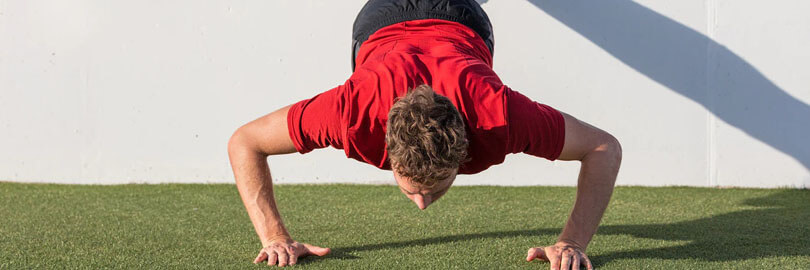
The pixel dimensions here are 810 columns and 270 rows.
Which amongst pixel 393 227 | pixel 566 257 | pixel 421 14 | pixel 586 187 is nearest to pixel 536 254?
pixel 566 257

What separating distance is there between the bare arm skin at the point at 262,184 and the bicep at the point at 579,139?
2.42ft

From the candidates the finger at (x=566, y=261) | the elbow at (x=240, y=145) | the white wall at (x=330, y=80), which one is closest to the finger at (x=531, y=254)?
the finger at (x=566, y=261)

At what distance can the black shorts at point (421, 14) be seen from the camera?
2.59m

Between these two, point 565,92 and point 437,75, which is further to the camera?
point 565,92

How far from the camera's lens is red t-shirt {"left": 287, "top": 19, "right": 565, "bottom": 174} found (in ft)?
6.22

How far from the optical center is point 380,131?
191 cm

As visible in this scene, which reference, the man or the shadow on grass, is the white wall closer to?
the shadow on grass

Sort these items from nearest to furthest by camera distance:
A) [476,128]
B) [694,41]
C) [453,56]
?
1. [476,128]
2. [453,56]
3. [694,41]

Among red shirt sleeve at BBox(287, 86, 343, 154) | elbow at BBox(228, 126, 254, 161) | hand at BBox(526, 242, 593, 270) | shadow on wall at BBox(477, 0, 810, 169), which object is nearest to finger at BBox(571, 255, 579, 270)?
hand at BBox(526, 242, 593, 270)

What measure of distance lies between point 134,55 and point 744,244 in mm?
3030

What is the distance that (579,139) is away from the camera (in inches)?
82.0

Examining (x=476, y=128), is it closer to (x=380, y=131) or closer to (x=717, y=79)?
(x=380, y=131)

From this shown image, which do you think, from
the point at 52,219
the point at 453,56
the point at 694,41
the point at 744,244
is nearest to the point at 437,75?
the point at 453,56

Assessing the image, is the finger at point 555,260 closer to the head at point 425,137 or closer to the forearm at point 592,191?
the forearm at point 592,191
